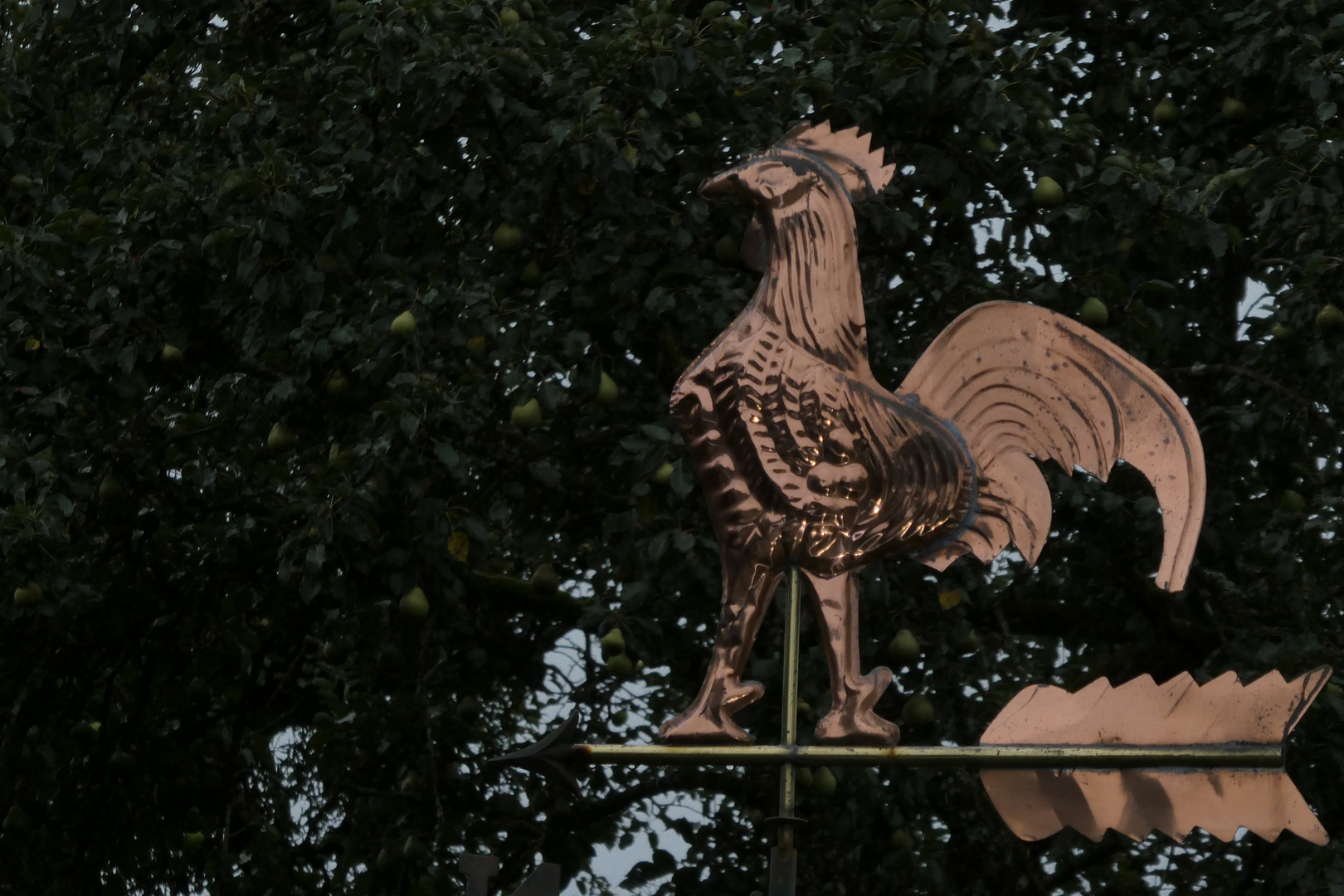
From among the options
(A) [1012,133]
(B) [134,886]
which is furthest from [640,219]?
(B) [134,886]

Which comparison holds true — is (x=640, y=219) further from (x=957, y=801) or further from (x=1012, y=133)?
(x=957, y=801)

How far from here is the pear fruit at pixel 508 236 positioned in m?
5.32

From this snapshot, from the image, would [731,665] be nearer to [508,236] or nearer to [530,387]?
[530,387]

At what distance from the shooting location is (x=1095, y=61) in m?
6.43

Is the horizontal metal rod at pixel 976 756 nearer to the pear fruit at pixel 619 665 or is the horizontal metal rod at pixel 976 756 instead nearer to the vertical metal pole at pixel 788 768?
the vertical metal pole at pixel 788 768

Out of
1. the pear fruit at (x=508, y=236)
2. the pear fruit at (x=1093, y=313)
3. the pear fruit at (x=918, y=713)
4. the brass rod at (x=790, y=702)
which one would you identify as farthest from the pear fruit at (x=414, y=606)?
the brass rod at (x=790, y=702)

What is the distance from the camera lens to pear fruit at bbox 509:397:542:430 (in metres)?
5.06

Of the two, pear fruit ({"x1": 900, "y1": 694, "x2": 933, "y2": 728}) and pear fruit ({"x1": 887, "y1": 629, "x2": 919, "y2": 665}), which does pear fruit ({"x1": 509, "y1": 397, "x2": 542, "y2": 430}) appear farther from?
pear fruit ({"x1": 900, "y1": 694, "x2": 933, "y2": 728})

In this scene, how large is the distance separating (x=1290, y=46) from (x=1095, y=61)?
74 centimetres

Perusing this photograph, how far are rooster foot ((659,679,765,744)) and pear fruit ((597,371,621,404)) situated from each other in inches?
81.6

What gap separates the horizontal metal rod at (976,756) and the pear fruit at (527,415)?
6.48 feet

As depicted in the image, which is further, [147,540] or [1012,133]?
[147,540]

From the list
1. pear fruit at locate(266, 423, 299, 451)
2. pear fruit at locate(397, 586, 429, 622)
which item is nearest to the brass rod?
pear fruit at locate(397, 586, 429, 622)

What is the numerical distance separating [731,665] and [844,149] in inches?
28.6
